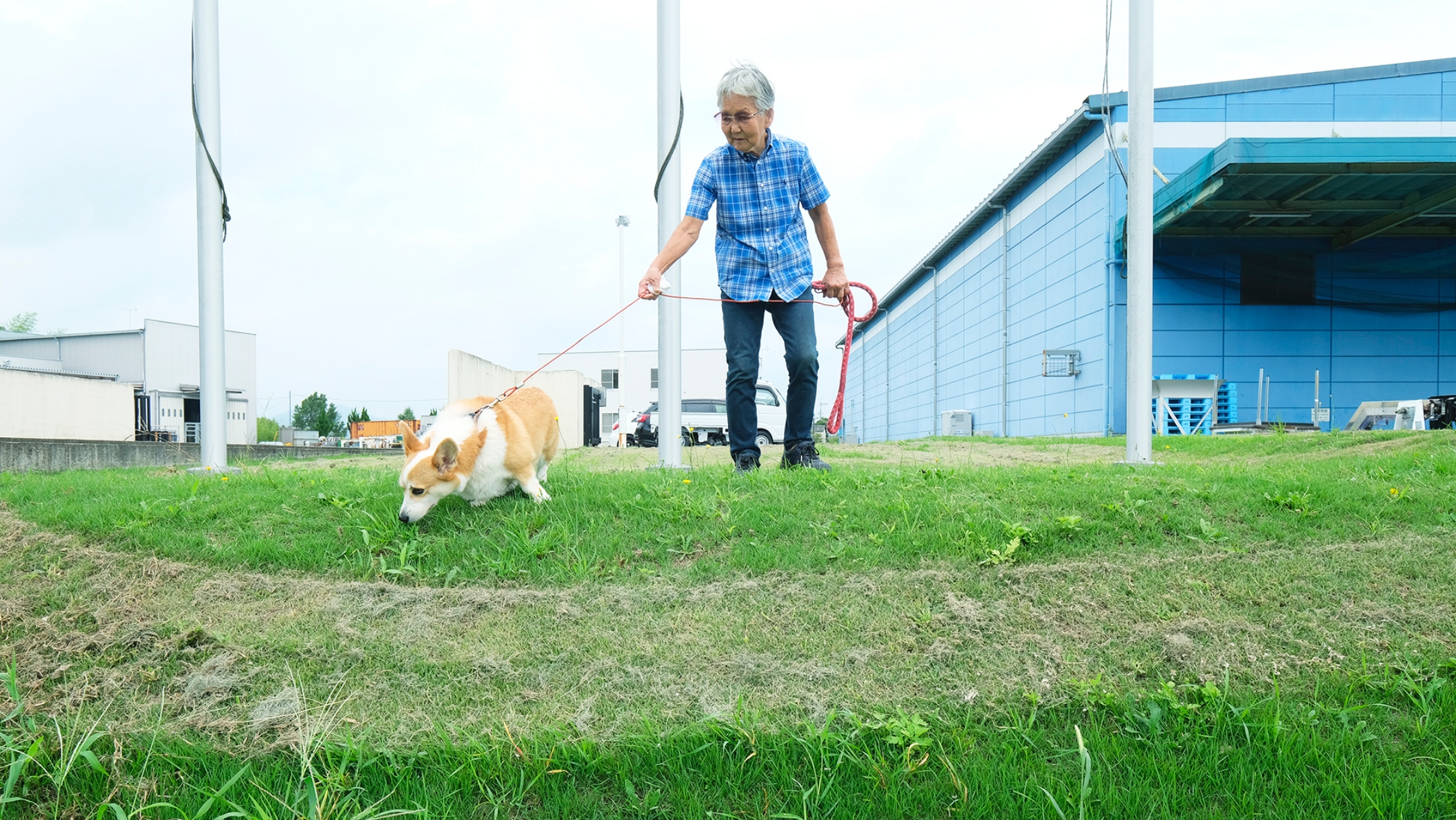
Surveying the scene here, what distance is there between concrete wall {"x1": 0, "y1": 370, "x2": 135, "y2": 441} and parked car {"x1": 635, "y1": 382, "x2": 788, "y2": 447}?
11.7m

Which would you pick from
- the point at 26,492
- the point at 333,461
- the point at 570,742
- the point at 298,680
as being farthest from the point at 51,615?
the point at 333,461

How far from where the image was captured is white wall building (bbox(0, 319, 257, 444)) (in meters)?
36.1

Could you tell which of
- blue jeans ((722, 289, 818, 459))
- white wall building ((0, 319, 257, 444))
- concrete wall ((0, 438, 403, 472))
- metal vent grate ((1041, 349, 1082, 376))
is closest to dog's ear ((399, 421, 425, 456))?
blue jeans ((722, 289, 818, 459))

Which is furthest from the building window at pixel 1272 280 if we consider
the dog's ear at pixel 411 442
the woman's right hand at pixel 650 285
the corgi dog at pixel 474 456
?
the dog's ear at pixel 411 442

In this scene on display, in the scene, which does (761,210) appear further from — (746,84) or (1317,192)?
(1317,192)

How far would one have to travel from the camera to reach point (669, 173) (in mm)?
5367

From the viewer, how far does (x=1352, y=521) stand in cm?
333

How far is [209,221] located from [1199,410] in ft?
59.4

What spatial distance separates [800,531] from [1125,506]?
4.46 ft

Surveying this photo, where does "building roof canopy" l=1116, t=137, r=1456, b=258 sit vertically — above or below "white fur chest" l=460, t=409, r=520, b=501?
above

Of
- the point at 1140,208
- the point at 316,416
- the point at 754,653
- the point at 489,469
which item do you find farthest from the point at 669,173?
the point at 316,416

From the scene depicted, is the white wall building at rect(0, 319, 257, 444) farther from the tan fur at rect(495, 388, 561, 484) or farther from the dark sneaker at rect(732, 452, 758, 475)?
the dark sneaker at rect(732, 452, 758, 475)

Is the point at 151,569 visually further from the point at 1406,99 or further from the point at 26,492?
the point at 1406,99

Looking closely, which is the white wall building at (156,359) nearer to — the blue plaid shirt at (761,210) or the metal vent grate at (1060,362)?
the metal vent grate at (1060,362)
